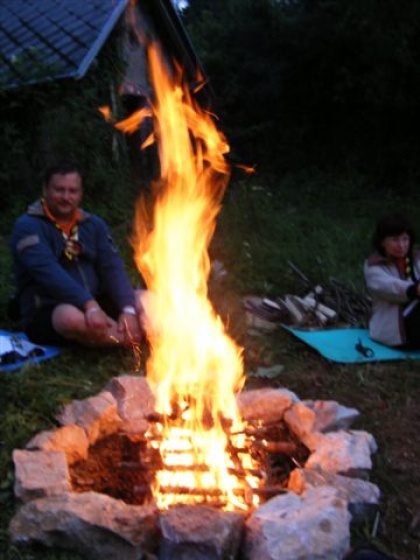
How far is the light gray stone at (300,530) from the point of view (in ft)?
7.64

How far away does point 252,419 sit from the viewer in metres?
3.49

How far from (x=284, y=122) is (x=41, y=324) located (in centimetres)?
1265

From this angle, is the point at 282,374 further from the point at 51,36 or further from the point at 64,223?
the point at 51,36

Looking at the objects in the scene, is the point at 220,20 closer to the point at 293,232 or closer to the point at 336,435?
the point at 293,232

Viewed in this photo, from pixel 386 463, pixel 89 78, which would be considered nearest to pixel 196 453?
pixel 386 463

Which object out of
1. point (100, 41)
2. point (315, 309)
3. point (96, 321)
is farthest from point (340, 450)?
point (100, 41)

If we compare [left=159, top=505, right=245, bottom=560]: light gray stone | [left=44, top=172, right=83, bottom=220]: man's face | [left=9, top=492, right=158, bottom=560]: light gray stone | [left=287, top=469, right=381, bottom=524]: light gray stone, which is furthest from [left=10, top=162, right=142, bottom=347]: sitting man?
[left=159, top=505, right=245, bottom=560]: light gray stone

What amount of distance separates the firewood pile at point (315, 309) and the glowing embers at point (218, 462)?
2220 mm

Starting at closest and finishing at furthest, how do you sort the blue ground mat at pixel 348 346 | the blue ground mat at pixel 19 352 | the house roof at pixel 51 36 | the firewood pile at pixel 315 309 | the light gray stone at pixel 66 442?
1. the light gray stone at pixel 66 442
2. the blue ground mat at pixel 19 352
3. the blue ground mat at pixel 348 346
4. the firewood pile at pixel 315 309
5. the house roof at pixel 51 36

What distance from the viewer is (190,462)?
9.79ft

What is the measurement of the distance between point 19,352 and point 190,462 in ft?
5.75

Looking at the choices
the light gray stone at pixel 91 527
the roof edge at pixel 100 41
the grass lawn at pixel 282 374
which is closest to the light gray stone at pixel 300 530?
the grass lawn at pixel 282 374

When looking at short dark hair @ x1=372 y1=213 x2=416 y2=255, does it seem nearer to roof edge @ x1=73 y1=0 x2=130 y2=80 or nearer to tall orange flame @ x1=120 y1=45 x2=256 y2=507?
tall orange flame @ x1=120 y1=45 x2=256 y2=507

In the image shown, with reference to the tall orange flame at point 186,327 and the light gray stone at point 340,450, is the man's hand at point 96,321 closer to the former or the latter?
the tall orange flame at point 186,327
